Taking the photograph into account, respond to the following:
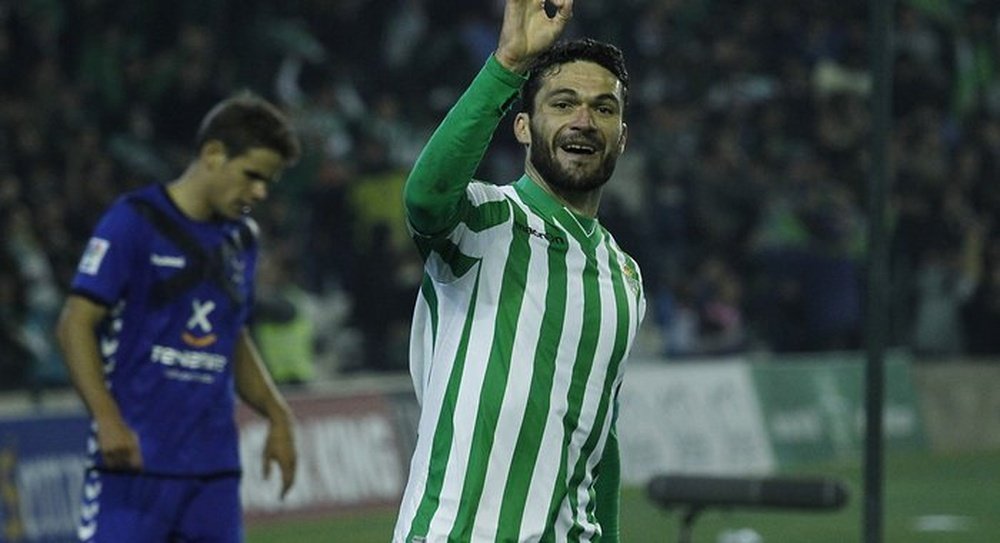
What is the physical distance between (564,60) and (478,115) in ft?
1.43

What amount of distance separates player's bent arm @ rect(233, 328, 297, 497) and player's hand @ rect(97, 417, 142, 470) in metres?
0.64

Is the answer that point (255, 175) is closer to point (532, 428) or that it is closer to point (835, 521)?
point (532, 428)

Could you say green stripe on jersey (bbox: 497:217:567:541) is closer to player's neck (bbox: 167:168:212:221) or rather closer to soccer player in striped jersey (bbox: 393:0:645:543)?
soccer player in striped jersey (bbox: 393:0:645:543)

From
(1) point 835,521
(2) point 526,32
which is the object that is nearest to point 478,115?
(2) point 526,32

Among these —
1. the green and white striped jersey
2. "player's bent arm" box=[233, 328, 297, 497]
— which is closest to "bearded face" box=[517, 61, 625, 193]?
the green and white striped jersey

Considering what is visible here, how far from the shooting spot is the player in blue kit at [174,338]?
21.0 feet

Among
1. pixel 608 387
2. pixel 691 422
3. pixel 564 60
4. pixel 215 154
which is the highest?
pixel 564 60

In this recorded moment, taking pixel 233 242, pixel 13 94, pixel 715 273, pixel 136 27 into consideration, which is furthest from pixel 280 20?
pixel 233 242

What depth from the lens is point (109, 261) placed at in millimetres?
6438

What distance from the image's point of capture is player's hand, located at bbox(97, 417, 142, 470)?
20.5 ft

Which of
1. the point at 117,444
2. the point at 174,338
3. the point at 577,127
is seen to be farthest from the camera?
the point at 174,338

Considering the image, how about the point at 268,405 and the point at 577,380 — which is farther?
the point at 268,405

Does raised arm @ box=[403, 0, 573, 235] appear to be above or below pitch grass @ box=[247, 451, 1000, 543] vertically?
above

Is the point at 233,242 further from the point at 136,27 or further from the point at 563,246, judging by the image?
the point at 136,27
